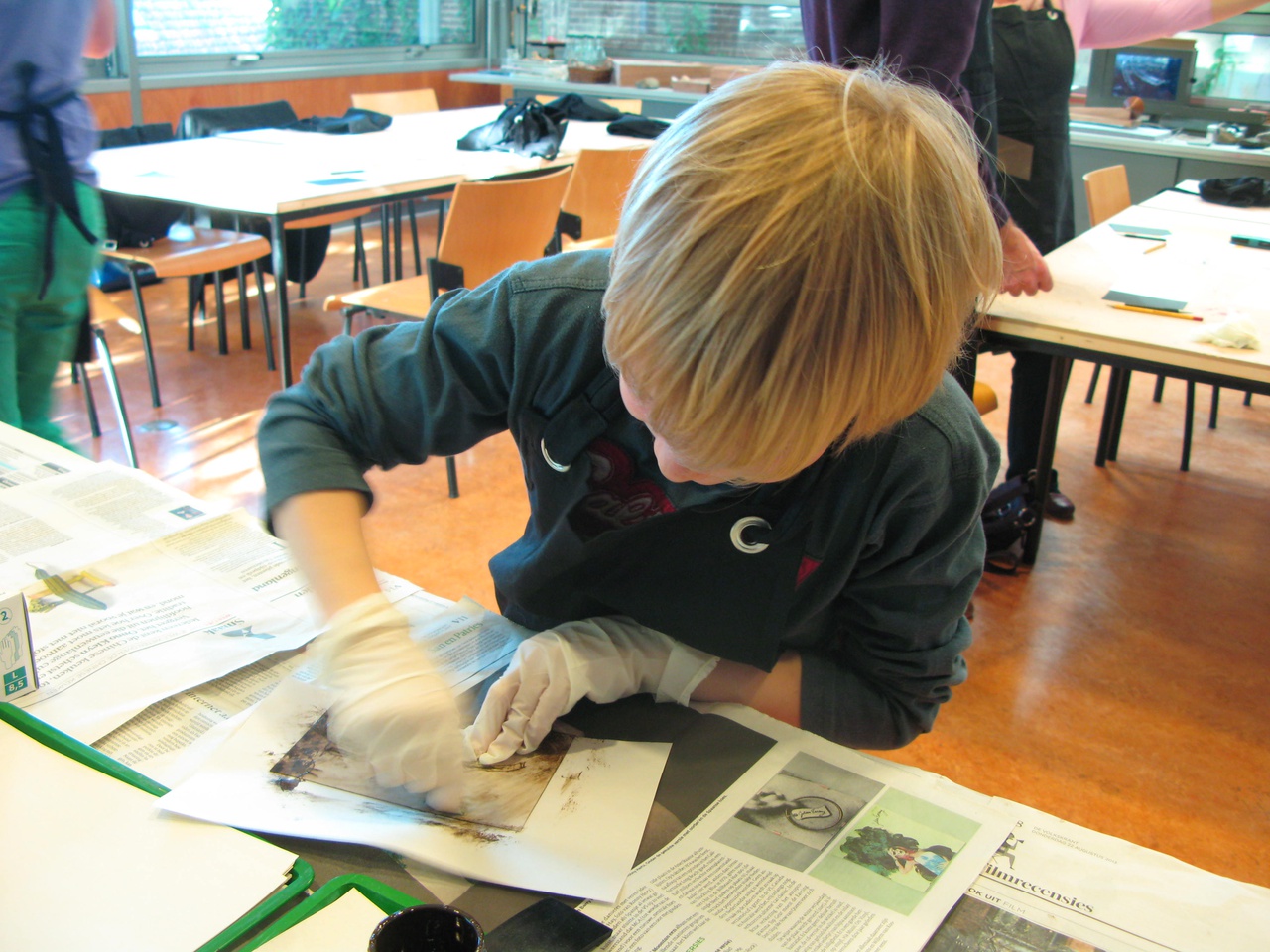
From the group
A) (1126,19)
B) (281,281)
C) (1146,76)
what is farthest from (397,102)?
(1146,76)

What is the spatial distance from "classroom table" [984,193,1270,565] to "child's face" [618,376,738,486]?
0.74 meters

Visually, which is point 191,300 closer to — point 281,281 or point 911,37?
point 281,281

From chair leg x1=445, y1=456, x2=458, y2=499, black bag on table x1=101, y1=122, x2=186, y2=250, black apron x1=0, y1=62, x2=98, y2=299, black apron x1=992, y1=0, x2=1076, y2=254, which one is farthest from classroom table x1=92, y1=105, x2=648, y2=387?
black apron x1=992, y1=0, x2=1076, y2=254

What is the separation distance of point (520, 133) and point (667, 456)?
9.36 feet

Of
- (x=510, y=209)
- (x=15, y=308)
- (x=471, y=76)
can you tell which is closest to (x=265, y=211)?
(x=510, y=209)

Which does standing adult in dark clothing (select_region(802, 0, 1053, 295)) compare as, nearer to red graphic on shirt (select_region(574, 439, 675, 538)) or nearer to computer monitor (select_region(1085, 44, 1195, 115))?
red graphic on shirt (select_region(574, 439, 675, 538))

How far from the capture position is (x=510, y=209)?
243 cm

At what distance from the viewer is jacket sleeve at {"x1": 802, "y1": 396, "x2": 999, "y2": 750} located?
773 millimetres

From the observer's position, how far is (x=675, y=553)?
0.85 m

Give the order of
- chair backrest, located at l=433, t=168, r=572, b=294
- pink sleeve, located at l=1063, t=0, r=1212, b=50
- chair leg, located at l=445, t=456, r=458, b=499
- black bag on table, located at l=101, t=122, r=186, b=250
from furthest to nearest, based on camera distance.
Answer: black bag on table, located at l=101, t=122, r=186, b=250
chair leg, located at l=445, t=456, r=458, b=499
chair backrest, located at l=433, t=168, r=572, b=294
pink sleeve, located at l=1063, t=0, r=1212, b=50

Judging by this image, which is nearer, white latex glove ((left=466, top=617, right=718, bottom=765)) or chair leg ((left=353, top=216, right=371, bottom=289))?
white latex glove ((left=466, top=617, right=718, bottom=765))

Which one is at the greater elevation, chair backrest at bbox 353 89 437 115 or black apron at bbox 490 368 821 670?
chair backrest at bbox 353 89 437 115

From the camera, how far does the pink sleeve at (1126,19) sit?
2215 mm

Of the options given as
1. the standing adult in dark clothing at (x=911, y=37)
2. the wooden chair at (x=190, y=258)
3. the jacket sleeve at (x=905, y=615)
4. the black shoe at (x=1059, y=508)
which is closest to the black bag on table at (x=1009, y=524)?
the black shoe at (x=1059, y=508)
